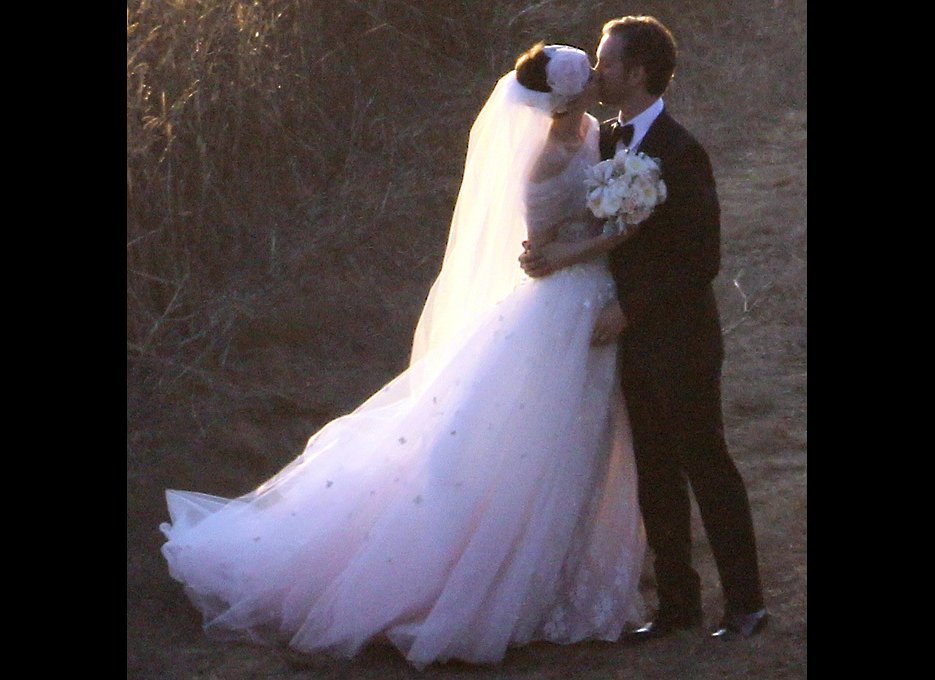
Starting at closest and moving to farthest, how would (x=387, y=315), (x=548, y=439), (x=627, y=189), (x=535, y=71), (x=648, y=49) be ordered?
(x=627, y=189), (x=648, y=49), (x=535, y=71), (x=548, y=439), (x=387, y=315)

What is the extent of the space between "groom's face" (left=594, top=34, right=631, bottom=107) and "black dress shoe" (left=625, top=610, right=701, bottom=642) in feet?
6.12

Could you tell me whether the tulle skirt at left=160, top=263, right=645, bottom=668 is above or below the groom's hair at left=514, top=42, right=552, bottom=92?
below

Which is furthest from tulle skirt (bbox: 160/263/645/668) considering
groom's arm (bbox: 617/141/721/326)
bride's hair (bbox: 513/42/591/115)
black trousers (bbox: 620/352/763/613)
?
bride's hair (bbox: 513/42/591/115)

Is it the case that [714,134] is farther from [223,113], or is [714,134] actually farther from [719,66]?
[223,113]

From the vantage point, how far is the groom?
15.8 feet

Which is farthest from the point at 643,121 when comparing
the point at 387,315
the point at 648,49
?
the point at 387,315

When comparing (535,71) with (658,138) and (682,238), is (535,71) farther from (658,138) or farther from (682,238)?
(682,238)

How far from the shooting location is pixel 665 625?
5.09 metres

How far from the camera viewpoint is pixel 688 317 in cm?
493

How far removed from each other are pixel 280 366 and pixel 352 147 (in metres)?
2.15

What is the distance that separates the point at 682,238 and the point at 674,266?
104 mm

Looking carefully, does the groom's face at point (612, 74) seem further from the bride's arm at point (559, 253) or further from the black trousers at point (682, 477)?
the black trousers at point (682, 477)

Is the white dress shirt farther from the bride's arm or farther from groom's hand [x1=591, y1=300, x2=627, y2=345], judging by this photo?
groom's hand [x1=591, y1=300, x2=627, y2=345]

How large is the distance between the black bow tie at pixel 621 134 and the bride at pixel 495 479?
0.09m
